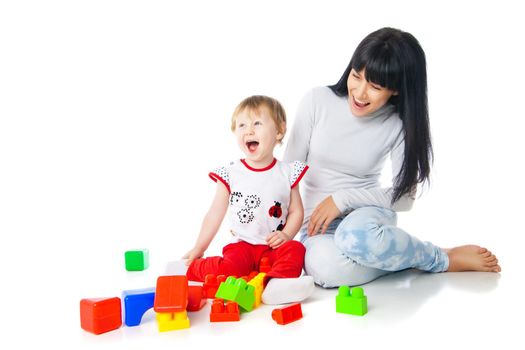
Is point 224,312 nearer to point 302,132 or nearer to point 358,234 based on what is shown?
point 358,234

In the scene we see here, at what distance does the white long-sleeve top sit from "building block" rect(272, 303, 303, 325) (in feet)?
1.80

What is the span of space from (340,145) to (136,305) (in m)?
0.93

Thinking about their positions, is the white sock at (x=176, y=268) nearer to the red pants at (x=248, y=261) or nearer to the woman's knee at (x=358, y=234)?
the red pants at (x=248, y=261)

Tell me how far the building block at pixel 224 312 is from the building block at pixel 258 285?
115 mm

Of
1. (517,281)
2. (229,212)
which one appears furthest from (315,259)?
(517,281)

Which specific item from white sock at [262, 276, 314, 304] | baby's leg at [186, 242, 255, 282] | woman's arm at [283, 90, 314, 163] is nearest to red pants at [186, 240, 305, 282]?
baby's leg at [186, 242, 255, 282]

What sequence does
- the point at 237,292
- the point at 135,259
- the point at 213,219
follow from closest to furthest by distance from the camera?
the point at 237,292 → the point at 213,219 → the point at 135,259

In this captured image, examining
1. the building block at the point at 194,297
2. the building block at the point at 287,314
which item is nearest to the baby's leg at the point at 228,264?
the building block at the point at 194,297

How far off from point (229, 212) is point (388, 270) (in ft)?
1.79

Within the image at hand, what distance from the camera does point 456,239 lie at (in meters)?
2.90

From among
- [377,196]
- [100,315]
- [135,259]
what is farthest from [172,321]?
[377,196]

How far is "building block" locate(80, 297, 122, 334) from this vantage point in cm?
174

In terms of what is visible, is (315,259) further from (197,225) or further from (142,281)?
(197,225)

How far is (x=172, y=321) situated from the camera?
69.7 inches
